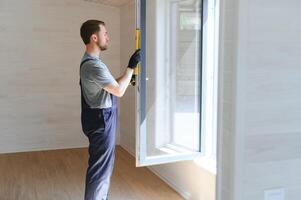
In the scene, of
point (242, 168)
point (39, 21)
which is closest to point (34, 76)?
point (39, 21)

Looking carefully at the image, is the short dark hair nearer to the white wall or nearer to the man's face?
the man's face

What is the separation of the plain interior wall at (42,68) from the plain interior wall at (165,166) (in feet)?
1.12

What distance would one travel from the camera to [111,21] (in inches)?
226

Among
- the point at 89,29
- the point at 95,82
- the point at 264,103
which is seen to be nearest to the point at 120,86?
the point at 95,82

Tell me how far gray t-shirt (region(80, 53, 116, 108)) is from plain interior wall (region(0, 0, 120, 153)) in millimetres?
2633

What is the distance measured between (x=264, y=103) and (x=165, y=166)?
10.00 ft

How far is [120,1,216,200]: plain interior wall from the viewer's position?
3469mm

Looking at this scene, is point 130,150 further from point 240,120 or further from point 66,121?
point 240,120

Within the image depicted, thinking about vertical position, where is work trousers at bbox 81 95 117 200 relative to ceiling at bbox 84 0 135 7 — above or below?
below

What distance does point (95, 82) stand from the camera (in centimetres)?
298

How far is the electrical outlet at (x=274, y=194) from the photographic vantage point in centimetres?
134

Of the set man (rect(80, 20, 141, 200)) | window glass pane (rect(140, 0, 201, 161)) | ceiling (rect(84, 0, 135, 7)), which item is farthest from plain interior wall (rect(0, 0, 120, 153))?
man (rect(80, 20, 141, 200))

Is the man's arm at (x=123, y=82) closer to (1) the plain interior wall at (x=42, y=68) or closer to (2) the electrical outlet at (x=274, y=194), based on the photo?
(2) the electrical outlet at (x=274, y=194)

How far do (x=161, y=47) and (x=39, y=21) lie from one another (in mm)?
2549
